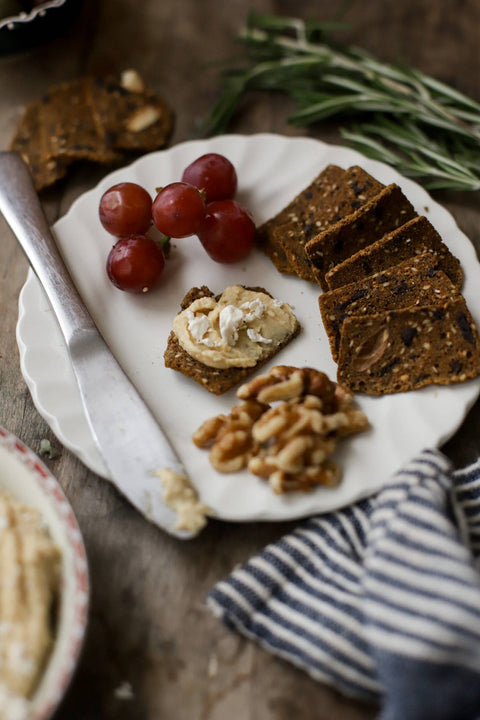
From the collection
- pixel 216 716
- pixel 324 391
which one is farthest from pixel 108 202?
pixel 216 716

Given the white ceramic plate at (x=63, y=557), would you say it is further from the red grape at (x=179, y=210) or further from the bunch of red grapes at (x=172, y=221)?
the red grape at (x=179, y=210)

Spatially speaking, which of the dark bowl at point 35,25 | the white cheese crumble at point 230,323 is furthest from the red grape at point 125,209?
the dark bowl at point 35,25

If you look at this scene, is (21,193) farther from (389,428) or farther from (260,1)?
(260,1)

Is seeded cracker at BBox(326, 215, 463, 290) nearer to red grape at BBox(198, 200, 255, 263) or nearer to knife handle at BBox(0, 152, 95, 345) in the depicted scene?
red grape at BBox(198, 200, 255, 263)

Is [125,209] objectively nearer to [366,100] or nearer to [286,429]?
[286,429]

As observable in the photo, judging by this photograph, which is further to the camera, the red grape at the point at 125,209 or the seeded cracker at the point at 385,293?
the red grape at the point at 125,209

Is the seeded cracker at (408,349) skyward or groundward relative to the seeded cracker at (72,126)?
groundward
